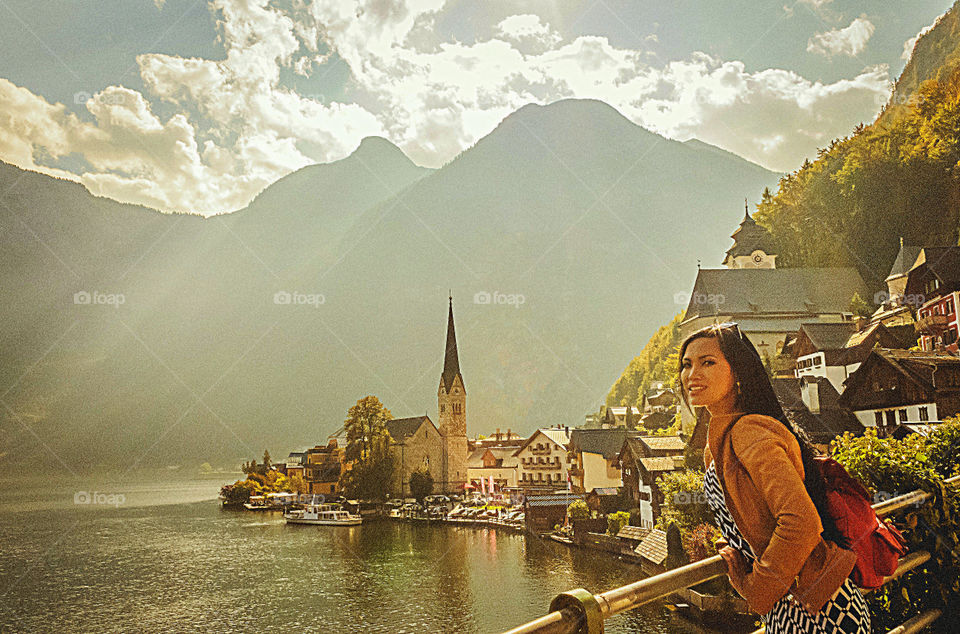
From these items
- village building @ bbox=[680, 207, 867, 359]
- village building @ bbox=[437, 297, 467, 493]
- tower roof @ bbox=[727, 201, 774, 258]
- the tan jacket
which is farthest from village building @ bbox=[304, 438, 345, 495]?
the tan jacket

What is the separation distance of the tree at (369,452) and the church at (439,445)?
2.08 metres

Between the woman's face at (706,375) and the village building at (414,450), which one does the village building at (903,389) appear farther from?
the village building at (414,450)

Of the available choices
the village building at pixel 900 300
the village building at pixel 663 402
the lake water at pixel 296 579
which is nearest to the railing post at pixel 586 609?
the lake water at pixel 296 579

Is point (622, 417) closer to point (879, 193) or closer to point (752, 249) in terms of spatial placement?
point (752, 249)

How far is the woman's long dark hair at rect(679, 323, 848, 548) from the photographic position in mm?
1931

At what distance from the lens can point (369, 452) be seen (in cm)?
6606

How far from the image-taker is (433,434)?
71.4m

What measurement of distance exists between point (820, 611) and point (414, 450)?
68.8 metres

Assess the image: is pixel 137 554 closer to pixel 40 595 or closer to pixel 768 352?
pixel 40 595

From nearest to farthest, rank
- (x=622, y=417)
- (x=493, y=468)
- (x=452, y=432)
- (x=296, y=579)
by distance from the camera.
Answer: (x=296, y=579) → (x=622, y=417) → (x=493, y=468) → (x=452, y=432)

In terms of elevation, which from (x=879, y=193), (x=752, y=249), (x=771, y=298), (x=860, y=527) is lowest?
(x=860, y=527)

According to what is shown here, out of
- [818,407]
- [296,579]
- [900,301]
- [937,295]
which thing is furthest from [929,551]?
[900,301]

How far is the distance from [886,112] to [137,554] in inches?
3104

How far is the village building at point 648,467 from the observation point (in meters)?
29.2
